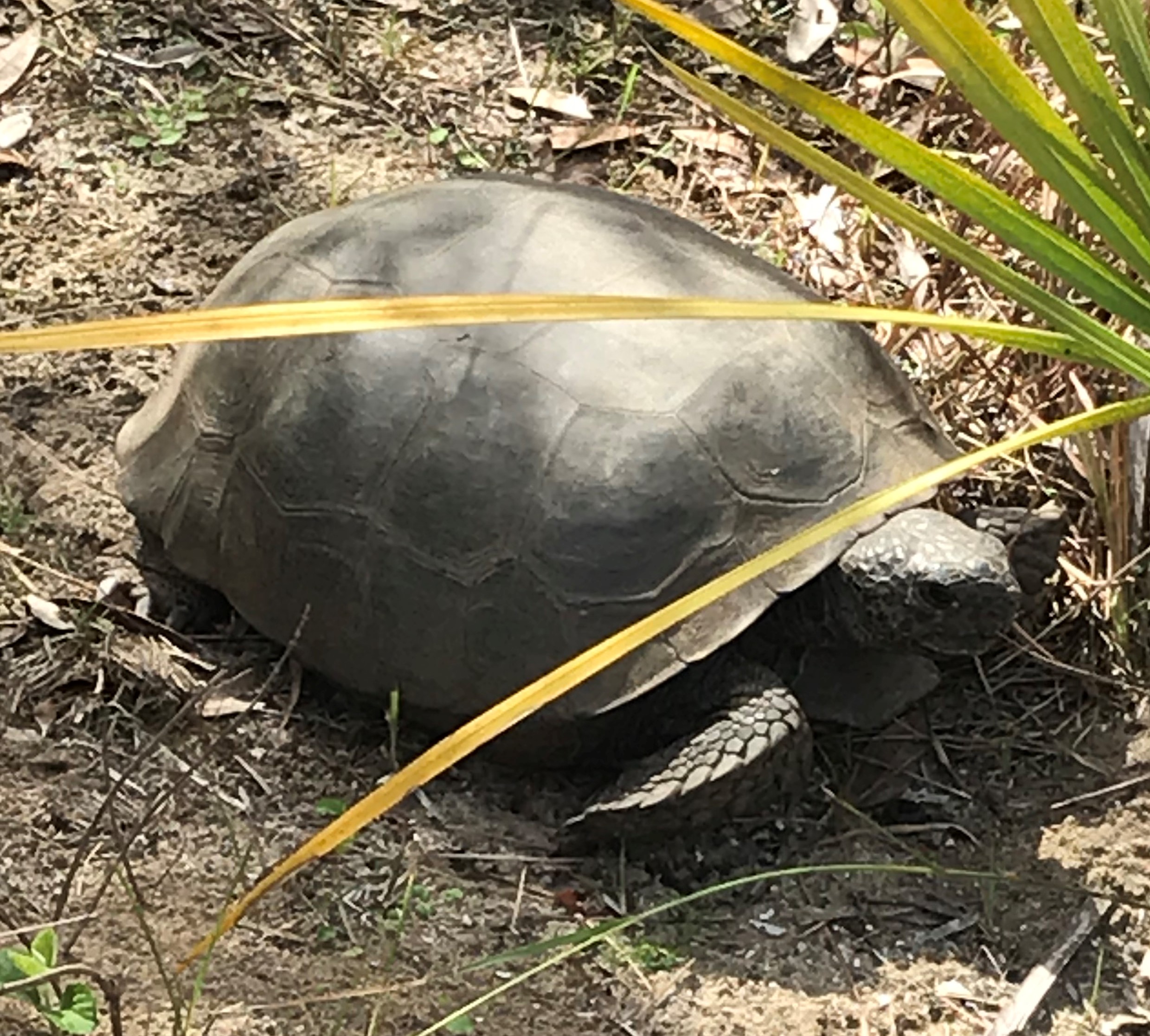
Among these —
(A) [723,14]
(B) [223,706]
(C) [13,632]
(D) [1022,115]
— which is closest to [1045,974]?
(D) [1022,115]

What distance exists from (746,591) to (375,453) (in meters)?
0.59

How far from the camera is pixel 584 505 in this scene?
250cm

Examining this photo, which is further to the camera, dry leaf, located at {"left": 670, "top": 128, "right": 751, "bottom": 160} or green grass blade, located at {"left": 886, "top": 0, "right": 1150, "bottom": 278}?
dry leaf, located at {"left": 670, "top": 128, "right": 751, "bottom": 160}

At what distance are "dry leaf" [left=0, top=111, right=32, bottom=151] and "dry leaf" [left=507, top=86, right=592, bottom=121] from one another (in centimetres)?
106

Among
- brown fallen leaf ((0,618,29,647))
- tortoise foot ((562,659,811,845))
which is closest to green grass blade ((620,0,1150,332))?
tortoise foot ((562,659,811,845))

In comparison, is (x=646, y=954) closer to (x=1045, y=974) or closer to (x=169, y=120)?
(x=1045, y=974)

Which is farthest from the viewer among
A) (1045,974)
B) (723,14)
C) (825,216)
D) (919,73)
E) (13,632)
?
(723,14)

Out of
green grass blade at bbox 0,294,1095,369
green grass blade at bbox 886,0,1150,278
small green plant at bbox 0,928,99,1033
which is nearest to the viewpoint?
green grass blade at bbox 0,294,1095,369

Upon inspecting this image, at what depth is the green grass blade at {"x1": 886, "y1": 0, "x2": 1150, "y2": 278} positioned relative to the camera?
198 cm

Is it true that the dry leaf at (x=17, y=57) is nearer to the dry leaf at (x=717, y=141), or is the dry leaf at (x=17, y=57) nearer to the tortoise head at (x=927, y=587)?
the dry leaf at (x=717, y=141)

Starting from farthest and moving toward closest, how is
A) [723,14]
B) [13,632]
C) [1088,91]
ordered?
[723,14] → [13,632] → [1088,91]

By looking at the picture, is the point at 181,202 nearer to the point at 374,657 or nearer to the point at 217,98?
the point at 217,98

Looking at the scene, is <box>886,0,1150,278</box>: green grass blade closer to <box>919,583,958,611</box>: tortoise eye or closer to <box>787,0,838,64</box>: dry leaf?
<box>919,583,958,611</box>: tortoise eye

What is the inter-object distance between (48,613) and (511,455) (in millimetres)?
851
